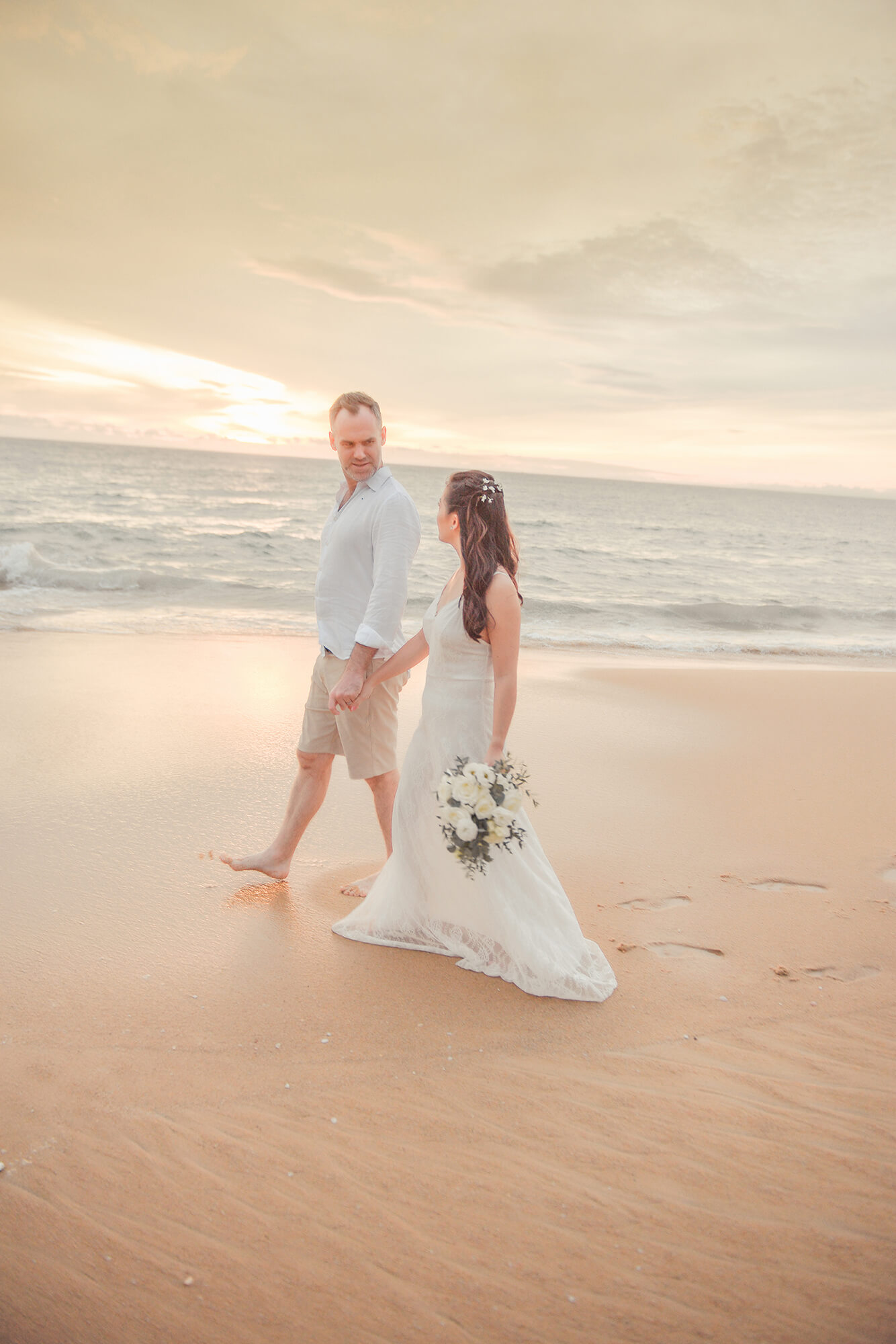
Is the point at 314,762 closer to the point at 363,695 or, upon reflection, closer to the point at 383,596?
the point at 363,695

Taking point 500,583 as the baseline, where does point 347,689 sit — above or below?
below

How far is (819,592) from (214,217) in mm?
18395

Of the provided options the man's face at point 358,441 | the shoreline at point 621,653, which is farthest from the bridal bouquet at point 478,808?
the shoreline at point 621,653

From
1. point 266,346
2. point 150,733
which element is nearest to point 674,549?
point 266,346

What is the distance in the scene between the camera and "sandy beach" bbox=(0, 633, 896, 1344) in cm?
182

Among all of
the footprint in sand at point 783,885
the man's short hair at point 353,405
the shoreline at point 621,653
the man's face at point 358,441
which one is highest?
the man's short hair at point 353,405

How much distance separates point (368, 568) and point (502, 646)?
0.85 metres

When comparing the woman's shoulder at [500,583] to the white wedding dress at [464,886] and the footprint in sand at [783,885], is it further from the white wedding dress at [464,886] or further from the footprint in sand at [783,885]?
the footprint in sand at [783,885]

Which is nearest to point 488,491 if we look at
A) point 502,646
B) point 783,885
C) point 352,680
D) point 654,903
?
point 502,646

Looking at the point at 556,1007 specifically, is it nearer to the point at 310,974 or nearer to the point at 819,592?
the point at 310,974

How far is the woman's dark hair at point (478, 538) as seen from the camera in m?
2.87

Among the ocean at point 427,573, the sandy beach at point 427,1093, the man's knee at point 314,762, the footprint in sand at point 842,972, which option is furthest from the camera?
the ocean at point 427,573

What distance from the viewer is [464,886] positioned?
308 centimetres

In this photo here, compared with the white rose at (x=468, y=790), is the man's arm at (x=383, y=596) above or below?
above
